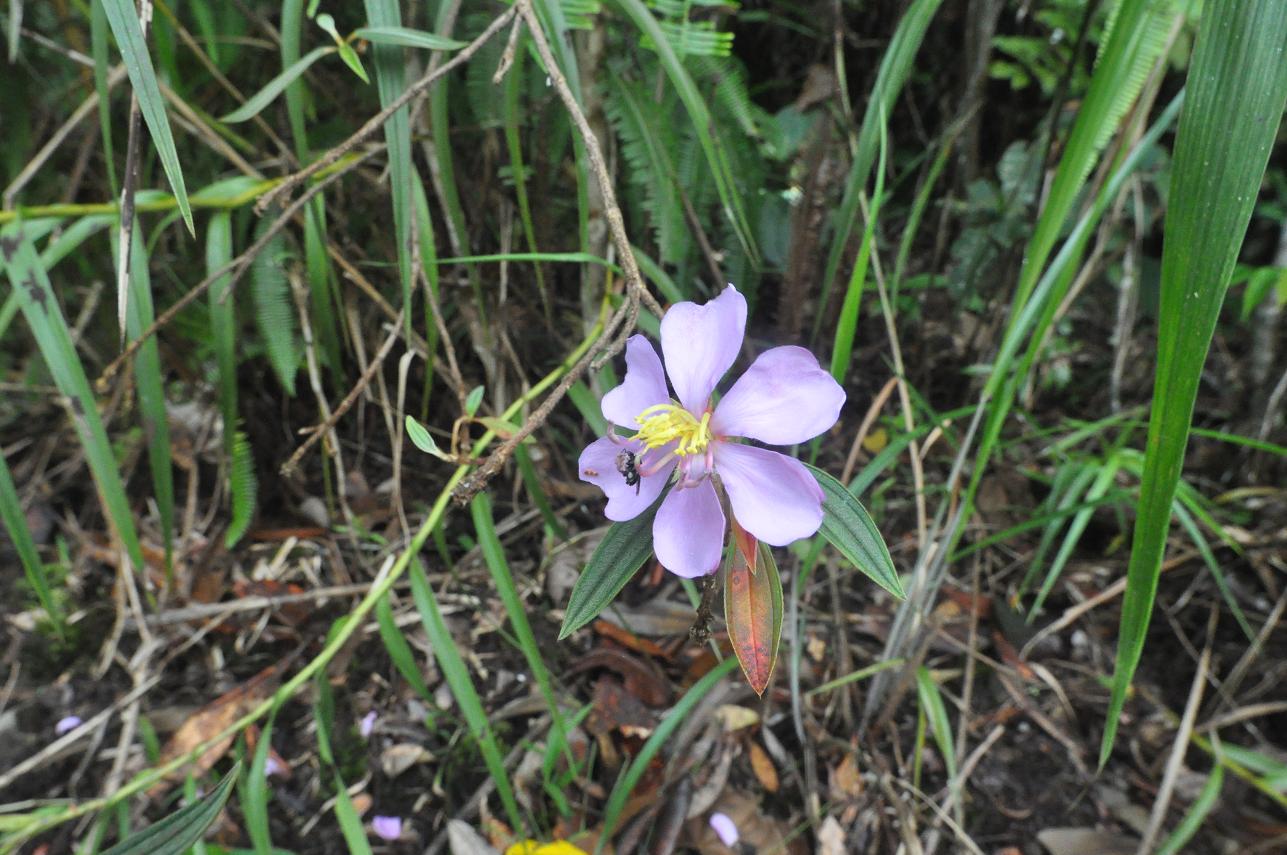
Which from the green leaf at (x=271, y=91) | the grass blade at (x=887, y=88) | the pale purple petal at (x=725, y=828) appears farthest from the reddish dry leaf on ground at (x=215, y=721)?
the grass blade at (x=887, y=88)

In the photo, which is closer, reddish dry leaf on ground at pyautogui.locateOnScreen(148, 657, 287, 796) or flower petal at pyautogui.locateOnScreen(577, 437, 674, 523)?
flower petal at pyautogui.locateOnScreen(577, 437, 674, 523)

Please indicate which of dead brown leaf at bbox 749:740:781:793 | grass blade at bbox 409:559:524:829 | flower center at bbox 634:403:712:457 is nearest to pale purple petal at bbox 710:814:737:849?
dead brown leaf at bbox 749:740:781:793

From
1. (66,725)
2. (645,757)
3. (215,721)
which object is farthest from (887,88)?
(66,725)

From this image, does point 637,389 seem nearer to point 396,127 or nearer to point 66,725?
point 396,127

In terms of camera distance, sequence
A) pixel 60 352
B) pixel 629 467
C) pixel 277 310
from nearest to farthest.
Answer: pixel 629 467, pixel 60 352, pixel 277 310

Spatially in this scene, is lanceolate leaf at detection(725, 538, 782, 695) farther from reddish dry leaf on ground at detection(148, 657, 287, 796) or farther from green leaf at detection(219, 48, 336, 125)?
reddish dry leaf on ground at detection(148, 657, 287, 796)

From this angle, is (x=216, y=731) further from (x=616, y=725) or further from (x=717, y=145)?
(x=717, y=145)
